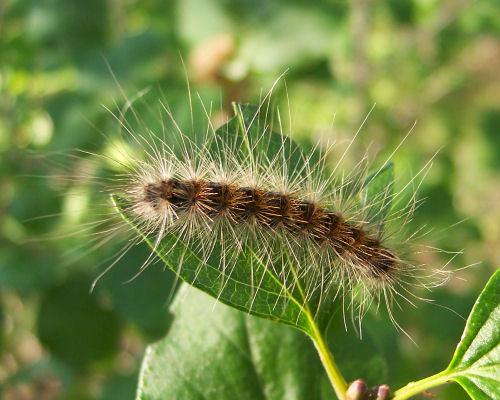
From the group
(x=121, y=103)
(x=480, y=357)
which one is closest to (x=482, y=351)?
(x=480, y=357)

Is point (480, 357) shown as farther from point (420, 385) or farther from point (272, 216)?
point (272, 216)

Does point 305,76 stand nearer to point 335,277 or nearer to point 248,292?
point 335,277

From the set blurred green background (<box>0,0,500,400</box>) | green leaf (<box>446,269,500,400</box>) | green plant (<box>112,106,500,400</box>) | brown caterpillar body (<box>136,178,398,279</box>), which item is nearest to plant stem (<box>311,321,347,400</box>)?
green plant (<box>112,106,500,400</box>)

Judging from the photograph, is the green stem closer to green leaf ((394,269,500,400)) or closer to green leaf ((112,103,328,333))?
green leaf ((394,269,500,400))

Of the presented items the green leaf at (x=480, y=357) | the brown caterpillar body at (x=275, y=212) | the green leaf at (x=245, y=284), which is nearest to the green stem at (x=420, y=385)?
the green leaf at (x=480, y=357)

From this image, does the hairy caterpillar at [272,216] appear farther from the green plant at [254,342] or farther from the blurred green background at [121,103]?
the blurred green background at [121,103]
